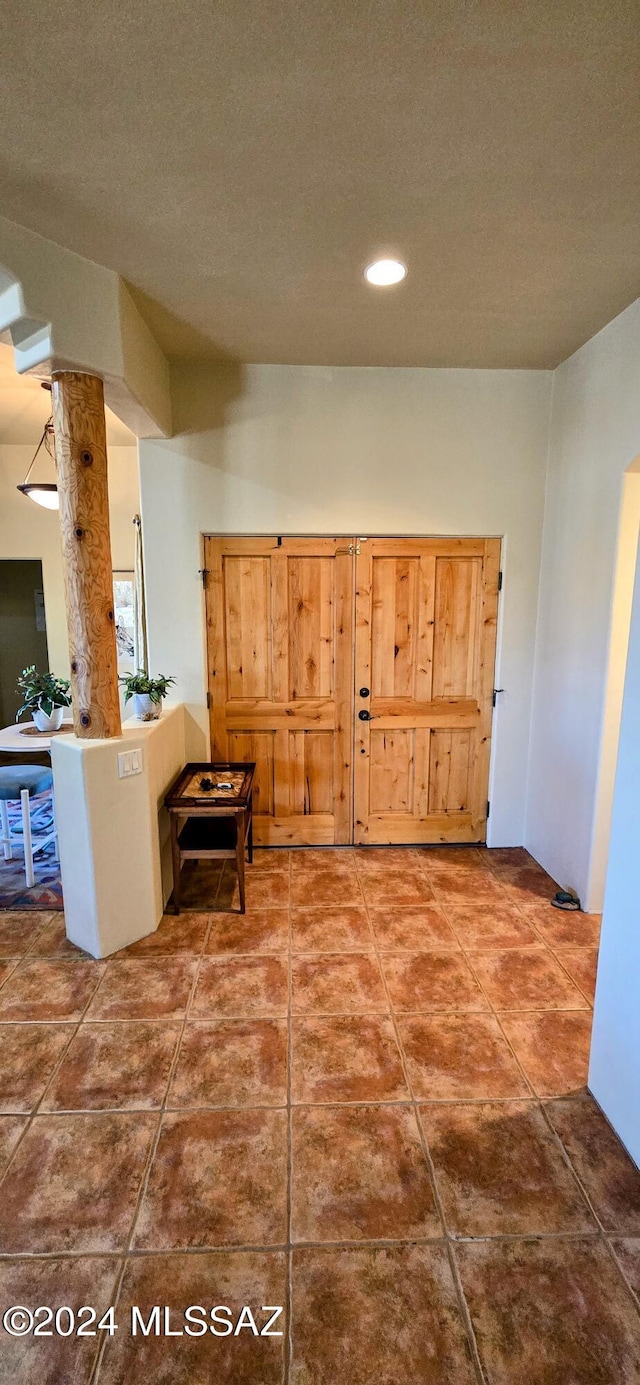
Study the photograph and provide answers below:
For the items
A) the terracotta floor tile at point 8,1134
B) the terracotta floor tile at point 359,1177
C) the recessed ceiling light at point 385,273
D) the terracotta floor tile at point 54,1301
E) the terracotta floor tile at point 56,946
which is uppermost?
the recessed ceiling light at point 385,273

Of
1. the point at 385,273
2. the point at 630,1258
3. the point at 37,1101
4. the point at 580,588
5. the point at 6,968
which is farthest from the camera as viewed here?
the point at 580,588

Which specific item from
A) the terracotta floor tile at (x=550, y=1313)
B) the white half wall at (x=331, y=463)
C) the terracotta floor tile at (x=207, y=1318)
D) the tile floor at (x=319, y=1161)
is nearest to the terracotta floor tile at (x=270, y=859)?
the tile floor at (x=319, y=1161)

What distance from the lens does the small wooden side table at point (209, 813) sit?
296 centimetres

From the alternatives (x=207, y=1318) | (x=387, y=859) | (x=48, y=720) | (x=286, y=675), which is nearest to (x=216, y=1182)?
(x=207, y=1318)

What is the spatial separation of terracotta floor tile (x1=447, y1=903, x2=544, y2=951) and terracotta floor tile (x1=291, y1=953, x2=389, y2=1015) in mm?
519

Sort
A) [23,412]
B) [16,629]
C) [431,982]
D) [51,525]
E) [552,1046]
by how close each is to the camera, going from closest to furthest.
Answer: [552,1046] → [431,982] → [23,412] → [51,525] → [16,629]

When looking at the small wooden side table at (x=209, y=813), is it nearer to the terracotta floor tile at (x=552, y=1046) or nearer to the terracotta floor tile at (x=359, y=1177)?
the terracotta floor tile at (x=359, y=1177)

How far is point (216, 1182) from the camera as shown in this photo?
5.28 ft

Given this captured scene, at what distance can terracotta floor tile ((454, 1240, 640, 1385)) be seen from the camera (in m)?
1.23

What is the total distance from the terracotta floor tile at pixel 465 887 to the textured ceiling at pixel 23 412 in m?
3.45

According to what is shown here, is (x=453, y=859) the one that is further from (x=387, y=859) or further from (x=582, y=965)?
(x=582, y=965)

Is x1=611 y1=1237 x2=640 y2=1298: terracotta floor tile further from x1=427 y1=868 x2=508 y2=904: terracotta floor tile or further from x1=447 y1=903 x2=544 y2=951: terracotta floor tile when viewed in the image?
x1=427 y1=868 x2=508 y2=904: terracotta floor tile

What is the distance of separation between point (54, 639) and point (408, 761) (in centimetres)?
366

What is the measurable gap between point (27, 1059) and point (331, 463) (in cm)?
317
